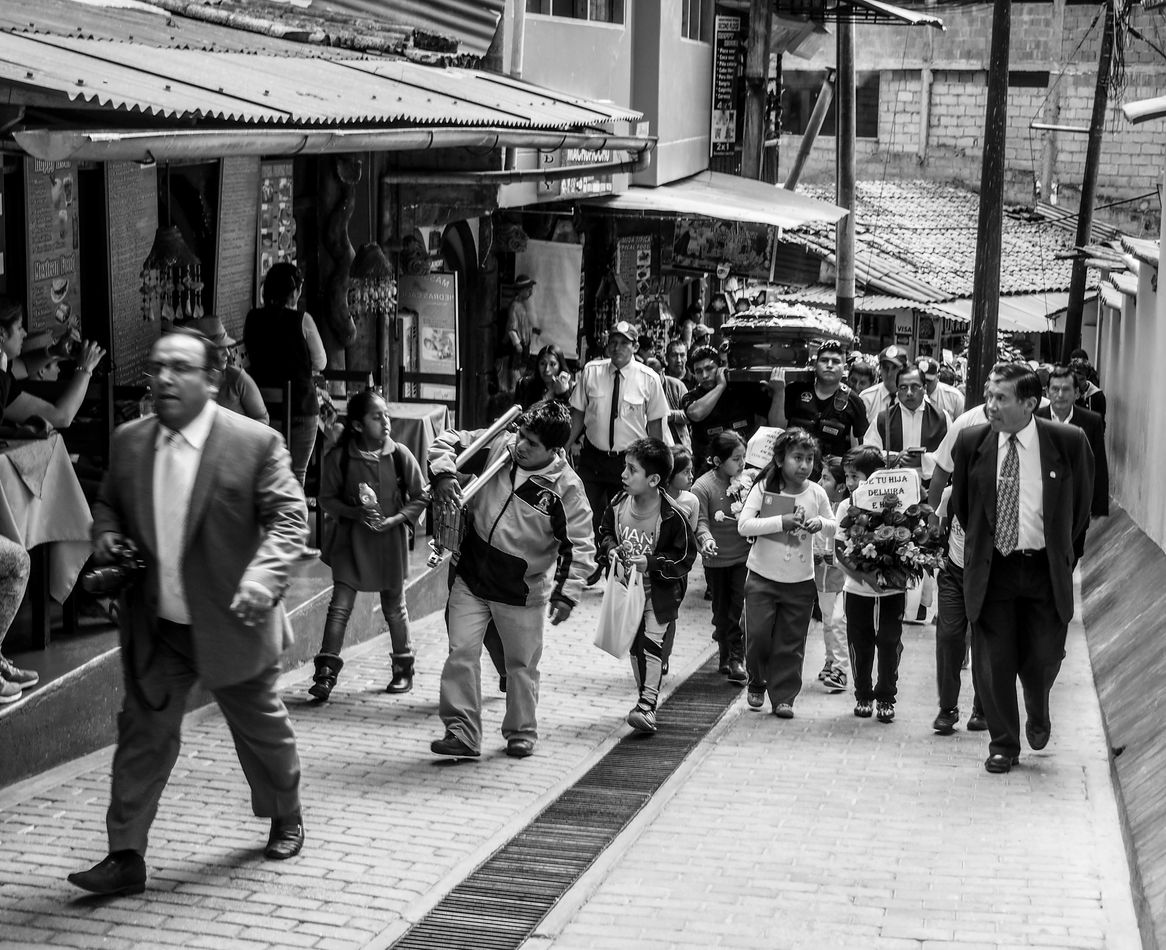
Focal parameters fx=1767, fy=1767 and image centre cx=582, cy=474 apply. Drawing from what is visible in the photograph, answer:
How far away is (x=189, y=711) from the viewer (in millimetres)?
8867

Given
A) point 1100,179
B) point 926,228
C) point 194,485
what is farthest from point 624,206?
point 1100,179

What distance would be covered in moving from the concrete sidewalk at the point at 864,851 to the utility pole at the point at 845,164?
54.1 ft

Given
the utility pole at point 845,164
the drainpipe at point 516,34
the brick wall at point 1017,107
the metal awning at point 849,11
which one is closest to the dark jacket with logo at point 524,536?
the drainpipe at point 516,34

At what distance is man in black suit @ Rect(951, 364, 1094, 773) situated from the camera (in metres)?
8.33

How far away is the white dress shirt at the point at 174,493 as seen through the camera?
6.02m

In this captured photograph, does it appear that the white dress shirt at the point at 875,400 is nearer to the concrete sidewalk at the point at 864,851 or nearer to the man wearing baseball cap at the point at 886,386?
the man wearing baseball cap at the point at 886,386

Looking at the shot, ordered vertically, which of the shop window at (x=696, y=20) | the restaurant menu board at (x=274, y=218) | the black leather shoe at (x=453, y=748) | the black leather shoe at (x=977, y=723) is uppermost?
the shop window at (x=696, y=20)

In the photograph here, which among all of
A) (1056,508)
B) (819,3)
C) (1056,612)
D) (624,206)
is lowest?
(1056,612)

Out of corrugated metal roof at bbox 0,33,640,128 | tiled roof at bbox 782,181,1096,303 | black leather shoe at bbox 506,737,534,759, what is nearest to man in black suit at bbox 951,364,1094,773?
black leather shoe at bbox 506,737,534,759

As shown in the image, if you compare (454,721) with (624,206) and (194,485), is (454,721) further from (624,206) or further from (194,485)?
(624,206)

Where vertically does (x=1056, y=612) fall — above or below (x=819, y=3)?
below

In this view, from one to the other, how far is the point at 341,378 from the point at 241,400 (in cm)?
238

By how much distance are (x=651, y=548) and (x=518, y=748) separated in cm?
139

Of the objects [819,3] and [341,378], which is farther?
[819,3]
